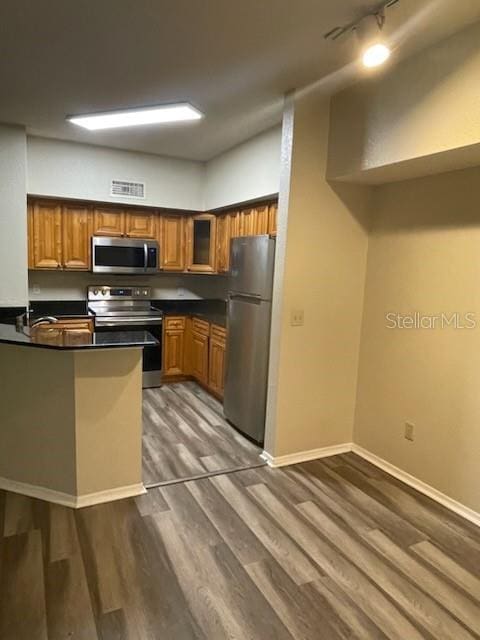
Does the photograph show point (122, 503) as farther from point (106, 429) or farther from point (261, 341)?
point (261, 341)

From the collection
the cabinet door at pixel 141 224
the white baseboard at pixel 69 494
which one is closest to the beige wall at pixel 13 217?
the cabinet door at pixel 141 224

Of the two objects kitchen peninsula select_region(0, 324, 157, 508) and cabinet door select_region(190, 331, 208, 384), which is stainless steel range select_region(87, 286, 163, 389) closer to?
cabinet door select_region(190, 331, 208, 384)

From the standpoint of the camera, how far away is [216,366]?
15.4ft

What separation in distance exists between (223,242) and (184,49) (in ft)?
8.80

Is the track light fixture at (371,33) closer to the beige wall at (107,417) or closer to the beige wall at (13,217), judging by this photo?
the beige wall at (107,417)

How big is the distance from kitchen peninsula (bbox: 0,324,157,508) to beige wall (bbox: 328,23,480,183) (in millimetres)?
1862

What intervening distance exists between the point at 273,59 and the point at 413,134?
3.04 feet

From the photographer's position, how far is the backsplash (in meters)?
4.93

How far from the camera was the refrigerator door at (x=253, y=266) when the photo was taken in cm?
335

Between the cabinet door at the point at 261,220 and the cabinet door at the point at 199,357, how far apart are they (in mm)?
1473

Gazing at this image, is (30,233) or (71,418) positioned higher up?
(30,233)

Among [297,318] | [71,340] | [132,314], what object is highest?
[297,318]

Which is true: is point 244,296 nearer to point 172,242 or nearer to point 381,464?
point 381,464

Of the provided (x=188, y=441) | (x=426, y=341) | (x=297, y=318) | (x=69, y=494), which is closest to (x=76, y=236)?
(x=188, y=441)
